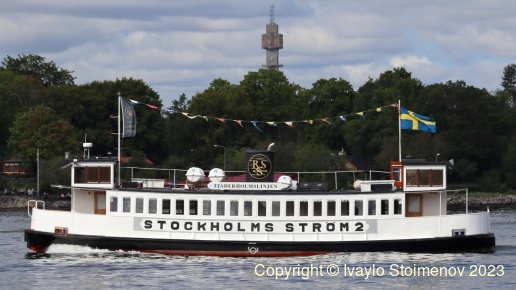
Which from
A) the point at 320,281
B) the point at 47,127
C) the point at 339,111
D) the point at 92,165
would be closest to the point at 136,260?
the point at 92,165

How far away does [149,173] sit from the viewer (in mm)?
88312

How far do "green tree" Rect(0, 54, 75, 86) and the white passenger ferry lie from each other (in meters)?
81.8

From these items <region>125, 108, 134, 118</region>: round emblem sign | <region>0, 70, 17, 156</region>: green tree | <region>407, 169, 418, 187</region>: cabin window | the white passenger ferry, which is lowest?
the white passenger ferry

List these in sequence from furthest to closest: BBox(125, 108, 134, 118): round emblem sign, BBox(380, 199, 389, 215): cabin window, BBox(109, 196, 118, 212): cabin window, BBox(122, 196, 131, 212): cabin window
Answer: BBox(125, 108, 134, 118): round emblem sign, BBox(109, 196, 118, 212): cabin window, BBox(122, 196, 131, 212): cabin window, BBox(380, 199, 389, 215): cabin window

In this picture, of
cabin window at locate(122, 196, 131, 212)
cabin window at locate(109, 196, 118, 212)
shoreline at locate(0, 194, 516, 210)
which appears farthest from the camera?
shoreline at locate(0, 194, 516, 210)

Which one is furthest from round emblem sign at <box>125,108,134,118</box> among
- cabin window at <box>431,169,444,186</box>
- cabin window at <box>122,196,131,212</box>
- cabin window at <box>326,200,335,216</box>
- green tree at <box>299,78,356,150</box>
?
green tree at <box>299,78,356,150</box>

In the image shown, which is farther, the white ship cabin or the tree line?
the tree line

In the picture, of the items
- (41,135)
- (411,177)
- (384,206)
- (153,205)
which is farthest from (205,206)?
(41,135)

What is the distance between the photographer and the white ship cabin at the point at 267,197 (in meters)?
49.4

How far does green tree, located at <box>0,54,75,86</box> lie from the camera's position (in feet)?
427

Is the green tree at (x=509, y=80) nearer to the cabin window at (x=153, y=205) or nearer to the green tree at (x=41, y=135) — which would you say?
the green tree at (x=41, y=135)

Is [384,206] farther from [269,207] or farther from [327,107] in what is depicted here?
[327,107]

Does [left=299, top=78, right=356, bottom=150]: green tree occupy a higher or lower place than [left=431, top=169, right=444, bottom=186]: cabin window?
higher

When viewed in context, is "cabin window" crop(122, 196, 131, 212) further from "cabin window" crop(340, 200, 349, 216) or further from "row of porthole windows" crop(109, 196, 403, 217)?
"cabin window" crop(340, 200, 349, 216)
